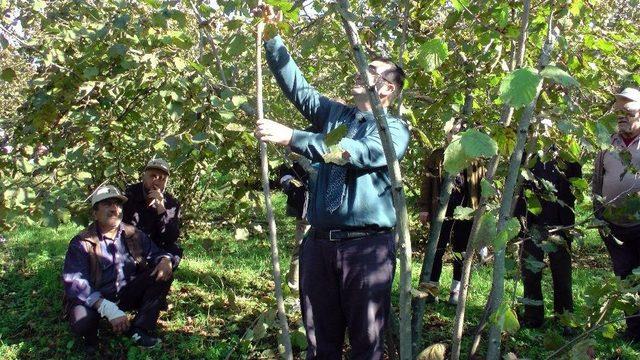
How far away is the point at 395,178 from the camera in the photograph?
6.55 ft

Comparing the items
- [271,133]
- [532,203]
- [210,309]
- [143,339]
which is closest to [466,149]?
[271,133]

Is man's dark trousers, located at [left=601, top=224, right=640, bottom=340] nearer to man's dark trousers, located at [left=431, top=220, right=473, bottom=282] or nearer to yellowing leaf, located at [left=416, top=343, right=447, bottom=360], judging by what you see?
man's dark trousers, located at [left=431, top=220, right=473, bottom=282]

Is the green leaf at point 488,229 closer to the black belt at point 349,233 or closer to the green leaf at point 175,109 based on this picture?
the black belt at point 349,233

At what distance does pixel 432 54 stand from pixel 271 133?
664 mm

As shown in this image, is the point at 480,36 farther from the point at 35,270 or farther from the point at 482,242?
the point at 35,270

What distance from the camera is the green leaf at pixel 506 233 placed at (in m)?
1.91

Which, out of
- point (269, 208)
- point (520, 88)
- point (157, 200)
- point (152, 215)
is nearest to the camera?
point (520, 88)

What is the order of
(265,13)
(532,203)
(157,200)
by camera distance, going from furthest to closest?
1. (157,200)
2. (532,203)
3. (265,13)

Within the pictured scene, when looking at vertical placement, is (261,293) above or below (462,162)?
below

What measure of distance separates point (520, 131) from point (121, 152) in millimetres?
2708

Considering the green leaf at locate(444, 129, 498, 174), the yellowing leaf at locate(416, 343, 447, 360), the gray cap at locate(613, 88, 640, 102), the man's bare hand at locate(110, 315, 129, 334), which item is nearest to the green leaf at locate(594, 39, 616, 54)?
the gray cap at locate(613, 88, 640, 102)

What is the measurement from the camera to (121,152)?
3795 mm

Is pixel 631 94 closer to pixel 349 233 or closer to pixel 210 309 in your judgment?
pixel 349 233

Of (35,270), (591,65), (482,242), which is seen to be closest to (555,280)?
(591,65)
